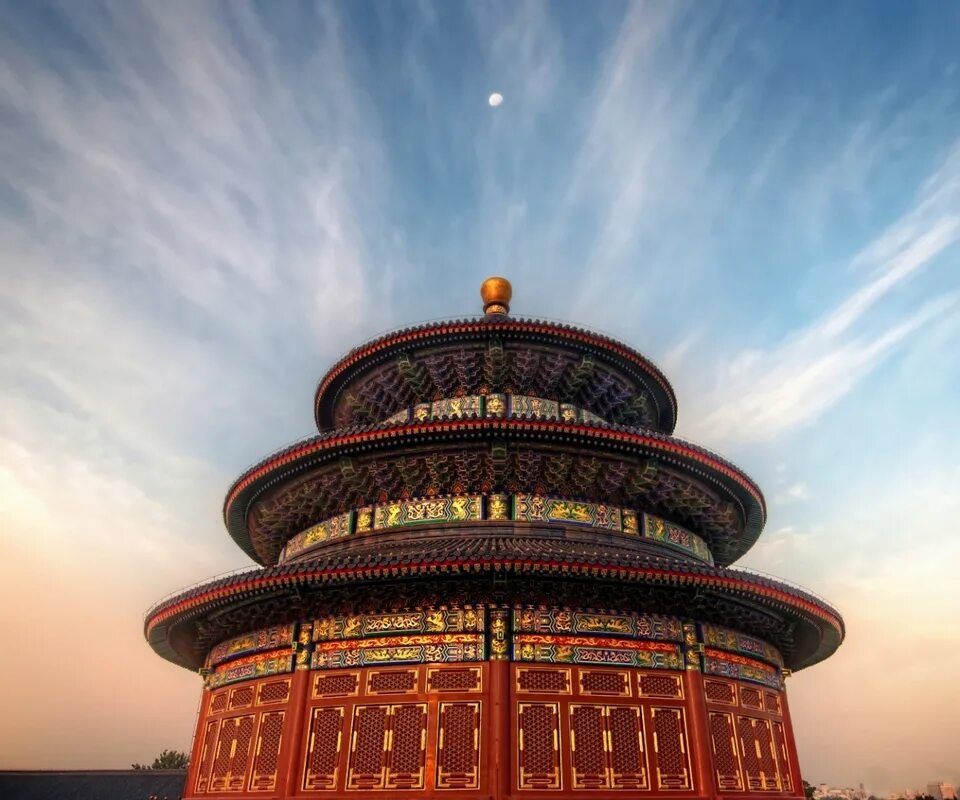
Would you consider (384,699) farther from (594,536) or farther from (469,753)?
(594,536)

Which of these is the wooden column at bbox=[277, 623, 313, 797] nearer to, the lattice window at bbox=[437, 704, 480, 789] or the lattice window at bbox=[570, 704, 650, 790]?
the lattice window at bbox=[437, 704, 480, 789]

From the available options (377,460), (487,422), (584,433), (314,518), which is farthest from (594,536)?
(314,518)

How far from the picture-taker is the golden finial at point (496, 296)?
79.0ft

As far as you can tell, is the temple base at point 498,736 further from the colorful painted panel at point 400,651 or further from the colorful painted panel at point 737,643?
the colorful painted panel at point 737,643

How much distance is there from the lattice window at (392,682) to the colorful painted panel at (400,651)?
21cm

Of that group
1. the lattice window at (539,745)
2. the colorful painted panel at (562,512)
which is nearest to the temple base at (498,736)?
the lattice window at (539,745)

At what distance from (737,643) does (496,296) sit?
13.1 meters

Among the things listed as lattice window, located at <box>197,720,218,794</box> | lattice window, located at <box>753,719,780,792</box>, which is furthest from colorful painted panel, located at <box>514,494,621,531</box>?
lattice window, located at <box>197,720,218,794</box>

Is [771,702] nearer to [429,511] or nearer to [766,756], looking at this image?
[766,756]

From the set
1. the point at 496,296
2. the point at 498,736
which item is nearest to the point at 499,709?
the point at 498,736

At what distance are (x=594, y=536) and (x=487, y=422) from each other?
12.7ft

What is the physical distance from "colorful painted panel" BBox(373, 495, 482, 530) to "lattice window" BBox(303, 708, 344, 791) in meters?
4.72

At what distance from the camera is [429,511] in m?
17.5

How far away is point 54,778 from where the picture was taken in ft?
131
